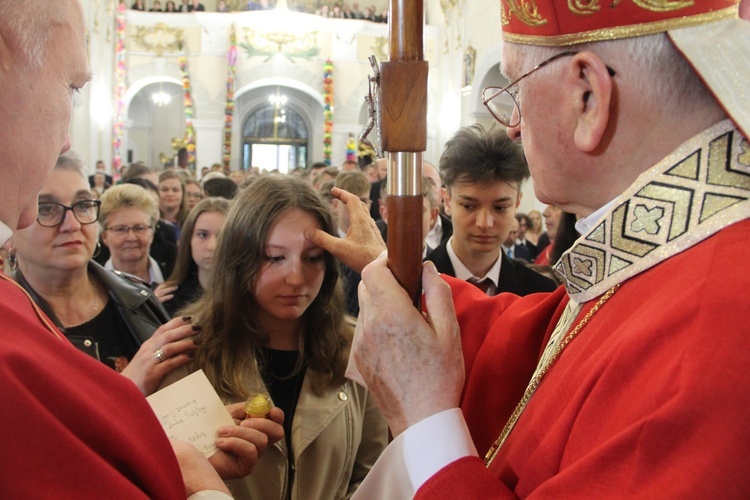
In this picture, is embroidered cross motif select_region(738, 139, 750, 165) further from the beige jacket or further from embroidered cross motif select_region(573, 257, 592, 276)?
the beige jacket

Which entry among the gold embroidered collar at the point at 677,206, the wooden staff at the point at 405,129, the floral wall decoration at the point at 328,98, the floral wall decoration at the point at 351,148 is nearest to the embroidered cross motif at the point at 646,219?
the gold embroidered collar at the point at 677,206

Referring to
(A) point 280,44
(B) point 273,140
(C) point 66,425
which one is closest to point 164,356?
(C) point 66,425

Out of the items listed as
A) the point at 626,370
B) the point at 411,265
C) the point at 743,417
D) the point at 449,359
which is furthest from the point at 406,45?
the point at 743,417

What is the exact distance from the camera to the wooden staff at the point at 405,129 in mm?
1209

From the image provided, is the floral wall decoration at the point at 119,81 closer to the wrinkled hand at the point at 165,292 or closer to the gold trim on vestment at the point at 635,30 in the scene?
the wrinkled hand at the point at 165,292

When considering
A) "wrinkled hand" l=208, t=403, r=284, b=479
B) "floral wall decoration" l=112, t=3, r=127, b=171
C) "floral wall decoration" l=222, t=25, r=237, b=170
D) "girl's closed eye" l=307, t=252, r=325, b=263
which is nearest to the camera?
"wrinkled hand" l=208, t=403, r=284, b=479

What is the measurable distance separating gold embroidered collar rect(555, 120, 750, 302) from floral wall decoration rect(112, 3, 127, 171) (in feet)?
54.6

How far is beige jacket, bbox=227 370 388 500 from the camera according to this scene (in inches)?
73.0

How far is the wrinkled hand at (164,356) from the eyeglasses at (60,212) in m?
0.67

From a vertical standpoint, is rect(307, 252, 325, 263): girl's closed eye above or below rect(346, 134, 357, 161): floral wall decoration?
below

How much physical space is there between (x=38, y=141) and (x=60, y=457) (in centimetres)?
50

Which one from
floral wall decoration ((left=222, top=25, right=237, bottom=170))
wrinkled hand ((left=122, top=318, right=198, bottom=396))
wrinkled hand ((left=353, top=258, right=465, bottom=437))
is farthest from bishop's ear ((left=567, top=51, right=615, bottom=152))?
floral wall decoration ((left=222, top=25, right=237, bottom=170))

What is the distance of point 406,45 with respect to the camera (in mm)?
1219

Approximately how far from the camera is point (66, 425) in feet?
2.98
